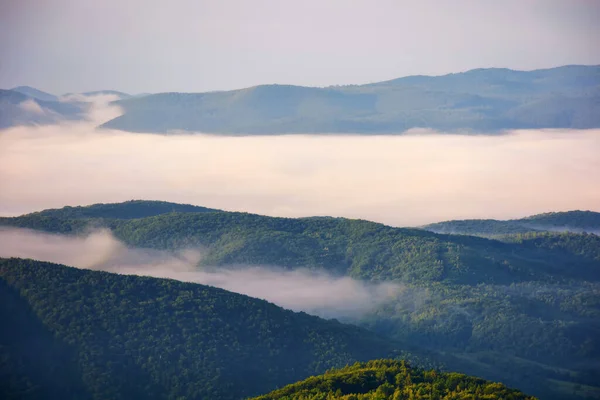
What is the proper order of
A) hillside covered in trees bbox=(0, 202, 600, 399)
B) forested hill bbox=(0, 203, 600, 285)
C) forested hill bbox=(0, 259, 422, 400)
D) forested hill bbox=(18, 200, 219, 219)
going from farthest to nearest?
forested hill bbox=(18, 200, 219, 219) < forested hill bbox=(0, 203, 600, 285) < hillside covered in trees bbox=(0, 202, 600, 399) < forested hill bbox=(0, 259, 422, 400)

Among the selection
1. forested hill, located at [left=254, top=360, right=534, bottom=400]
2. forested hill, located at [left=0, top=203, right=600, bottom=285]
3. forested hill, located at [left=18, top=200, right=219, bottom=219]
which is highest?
forested hill, located at [left=18, top=200, right=219, bottom=219]

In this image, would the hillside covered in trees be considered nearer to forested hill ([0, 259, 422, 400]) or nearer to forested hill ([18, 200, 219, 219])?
forested hill ([18, 200, 219, 219])

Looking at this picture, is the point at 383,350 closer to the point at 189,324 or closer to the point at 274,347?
the point at 274,347

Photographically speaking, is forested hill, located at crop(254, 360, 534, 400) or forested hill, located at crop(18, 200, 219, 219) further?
forested hill, located at crop(18, 200, 219, 219)

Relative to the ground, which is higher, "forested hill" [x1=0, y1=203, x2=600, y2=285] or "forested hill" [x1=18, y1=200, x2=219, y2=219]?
"forested hill" [x1=18, y1=200, x2=219, y2=219]

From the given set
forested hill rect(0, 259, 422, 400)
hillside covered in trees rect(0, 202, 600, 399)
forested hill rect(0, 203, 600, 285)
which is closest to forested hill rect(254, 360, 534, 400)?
forested hill rect(0, 259, 422, 400)

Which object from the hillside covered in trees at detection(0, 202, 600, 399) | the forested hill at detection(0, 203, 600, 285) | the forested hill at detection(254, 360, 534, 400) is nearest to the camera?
the forested hill at detection(254, 360, 534, 400)

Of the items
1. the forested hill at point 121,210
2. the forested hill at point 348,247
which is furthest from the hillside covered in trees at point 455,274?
the forested hill at point 121,210

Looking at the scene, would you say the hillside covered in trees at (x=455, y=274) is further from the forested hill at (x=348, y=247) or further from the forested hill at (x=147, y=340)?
the forested hill at (x=147, y=340)

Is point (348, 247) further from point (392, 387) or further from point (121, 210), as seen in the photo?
point (392, 387)
